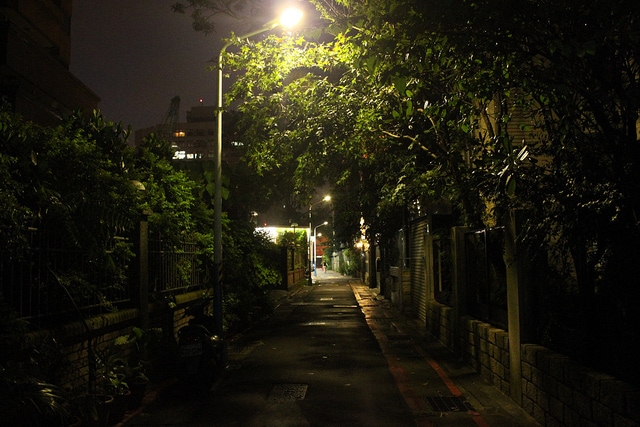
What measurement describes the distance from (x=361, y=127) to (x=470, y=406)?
19.4 ft

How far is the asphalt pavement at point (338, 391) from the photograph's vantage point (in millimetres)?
7320

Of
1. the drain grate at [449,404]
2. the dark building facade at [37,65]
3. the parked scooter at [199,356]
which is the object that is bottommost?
the drain grate at [449,404]

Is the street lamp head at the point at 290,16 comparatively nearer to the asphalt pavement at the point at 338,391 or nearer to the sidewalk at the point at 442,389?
the asphalt pavement at the point at 338,391

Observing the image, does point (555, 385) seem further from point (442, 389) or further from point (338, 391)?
point (338, 391)

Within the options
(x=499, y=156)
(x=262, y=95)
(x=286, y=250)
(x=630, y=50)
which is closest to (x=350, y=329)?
(x=262, y=95)

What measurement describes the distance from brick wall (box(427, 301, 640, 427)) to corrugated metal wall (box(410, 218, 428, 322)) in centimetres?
757

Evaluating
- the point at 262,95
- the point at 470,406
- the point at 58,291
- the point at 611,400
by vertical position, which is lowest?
the point at 470,406

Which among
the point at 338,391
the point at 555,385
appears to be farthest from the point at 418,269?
the point at 555,385

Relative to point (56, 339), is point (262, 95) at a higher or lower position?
higher

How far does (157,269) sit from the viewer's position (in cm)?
1104

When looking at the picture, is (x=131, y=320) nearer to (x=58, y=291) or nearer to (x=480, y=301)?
(x=58, y=291)

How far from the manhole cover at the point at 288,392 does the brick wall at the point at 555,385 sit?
3.04 metres

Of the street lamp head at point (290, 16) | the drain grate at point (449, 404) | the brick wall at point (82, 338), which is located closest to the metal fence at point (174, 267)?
the brick wall at point (82, 338)

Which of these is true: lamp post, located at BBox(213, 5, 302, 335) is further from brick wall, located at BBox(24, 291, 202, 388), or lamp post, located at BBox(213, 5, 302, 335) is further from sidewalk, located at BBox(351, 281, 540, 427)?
sidewalk, located at BBox(351, 281, 540, 427)
